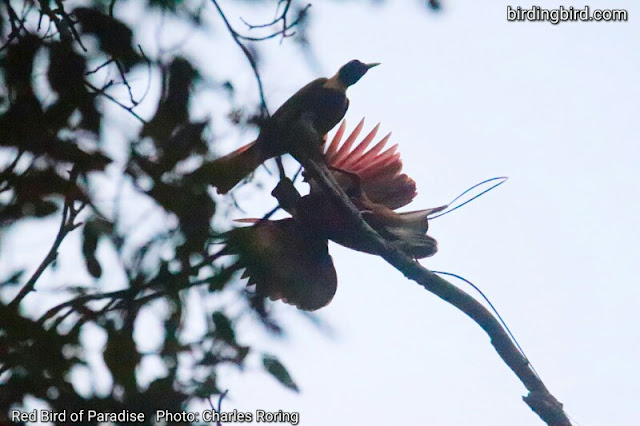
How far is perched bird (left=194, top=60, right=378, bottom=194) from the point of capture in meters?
1.68

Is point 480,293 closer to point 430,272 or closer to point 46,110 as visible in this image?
point 430,272

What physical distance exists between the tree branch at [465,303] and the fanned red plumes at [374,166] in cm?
79

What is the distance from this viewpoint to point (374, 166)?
135 inches

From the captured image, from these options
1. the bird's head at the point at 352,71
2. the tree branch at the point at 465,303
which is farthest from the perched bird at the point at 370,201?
the bird's head at the point at 352,71

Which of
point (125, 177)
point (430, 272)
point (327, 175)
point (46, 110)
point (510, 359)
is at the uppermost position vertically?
point (46, 110)

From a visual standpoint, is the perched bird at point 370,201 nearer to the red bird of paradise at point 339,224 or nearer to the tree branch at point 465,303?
the red bird of paradise at point 339,224

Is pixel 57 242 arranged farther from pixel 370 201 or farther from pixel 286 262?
pixel 370 201

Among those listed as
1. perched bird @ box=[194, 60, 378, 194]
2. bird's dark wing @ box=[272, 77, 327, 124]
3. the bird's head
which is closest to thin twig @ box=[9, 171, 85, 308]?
perched bird @ box=[194, 60, 378, 194]

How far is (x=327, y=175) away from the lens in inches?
103

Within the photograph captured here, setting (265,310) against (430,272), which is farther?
(430,272)

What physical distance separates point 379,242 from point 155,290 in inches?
38.3

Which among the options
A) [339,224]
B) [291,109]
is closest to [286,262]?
[339,224]

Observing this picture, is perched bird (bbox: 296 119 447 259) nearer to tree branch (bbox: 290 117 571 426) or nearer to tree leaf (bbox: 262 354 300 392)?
tree branch (bbox: 290 117 571 426)

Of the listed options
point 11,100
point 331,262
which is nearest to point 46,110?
point 11,100
